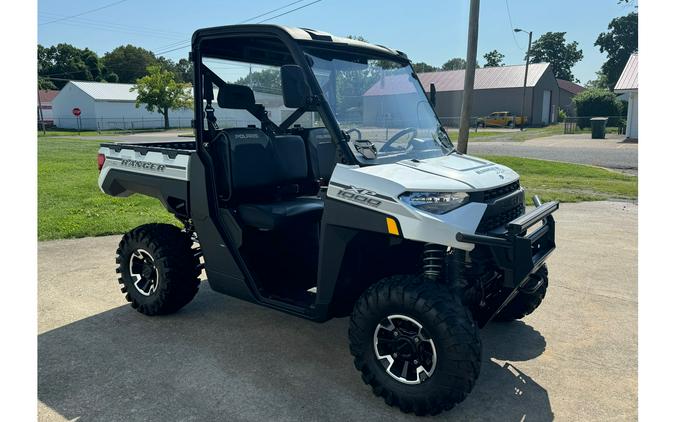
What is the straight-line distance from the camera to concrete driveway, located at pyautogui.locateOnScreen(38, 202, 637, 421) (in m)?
3.34

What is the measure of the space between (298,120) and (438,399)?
8.61 feet

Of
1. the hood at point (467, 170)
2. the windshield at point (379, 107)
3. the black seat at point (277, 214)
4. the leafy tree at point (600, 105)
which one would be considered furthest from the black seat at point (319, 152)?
the leafy tree at point (600, 105)

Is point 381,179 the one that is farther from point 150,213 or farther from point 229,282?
point 150,213

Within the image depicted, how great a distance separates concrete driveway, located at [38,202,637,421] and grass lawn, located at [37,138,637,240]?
239cm

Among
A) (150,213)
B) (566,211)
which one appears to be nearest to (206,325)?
(150,213)

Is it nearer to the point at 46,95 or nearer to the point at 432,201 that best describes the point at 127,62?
the point at 46,95

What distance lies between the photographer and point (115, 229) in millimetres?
7824

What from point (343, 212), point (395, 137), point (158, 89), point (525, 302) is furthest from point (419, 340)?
point (158, 89)

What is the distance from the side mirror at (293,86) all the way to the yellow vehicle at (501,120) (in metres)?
46.9

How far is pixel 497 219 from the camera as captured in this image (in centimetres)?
355

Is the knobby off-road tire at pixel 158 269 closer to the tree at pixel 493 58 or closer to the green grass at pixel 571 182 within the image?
the green grass at pixel 571 182

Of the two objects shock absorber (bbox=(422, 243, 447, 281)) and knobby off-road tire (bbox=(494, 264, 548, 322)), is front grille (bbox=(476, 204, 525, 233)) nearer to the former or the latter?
shock absorber (bbox=(422, 243, 447, 281))

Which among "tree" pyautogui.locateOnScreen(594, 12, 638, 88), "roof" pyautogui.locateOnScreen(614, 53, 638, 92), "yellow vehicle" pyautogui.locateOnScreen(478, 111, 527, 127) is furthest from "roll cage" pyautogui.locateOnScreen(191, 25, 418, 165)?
"tree" pyautogui.locateOnScreen(594, 12, 638, 88)

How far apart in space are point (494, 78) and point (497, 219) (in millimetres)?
53444
